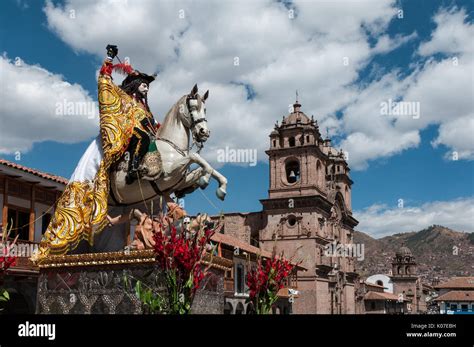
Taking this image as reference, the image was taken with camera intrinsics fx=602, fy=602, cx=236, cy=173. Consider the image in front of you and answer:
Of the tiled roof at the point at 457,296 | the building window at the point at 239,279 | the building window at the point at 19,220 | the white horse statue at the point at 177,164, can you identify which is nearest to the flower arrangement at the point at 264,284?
the white horse statue at the point at 177,164

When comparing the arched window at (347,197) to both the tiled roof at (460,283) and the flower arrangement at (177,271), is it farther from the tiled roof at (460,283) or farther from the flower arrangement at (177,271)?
the flower arrangement at (177,271)

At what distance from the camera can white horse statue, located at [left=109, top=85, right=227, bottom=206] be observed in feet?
28.5

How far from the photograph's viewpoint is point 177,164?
8680 millimetres

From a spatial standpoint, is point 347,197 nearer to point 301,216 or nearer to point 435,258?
point 301,216

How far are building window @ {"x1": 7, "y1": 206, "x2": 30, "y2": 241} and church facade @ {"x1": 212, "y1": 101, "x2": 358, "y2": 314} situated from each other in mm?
28337

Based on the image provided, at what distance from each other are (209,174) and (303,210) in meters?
38.1

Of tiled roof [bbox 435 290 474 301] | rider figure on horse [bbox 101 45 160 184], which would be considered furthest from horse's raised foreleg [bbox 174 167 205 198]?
tiled roof [bbox 435 290 474 301]

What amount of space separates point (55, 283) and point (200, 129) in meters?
3.17

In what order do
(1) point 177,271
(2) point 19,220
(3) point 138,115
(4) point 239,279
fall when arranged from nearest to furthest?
(1) point 177,271, (3) point 138,115, (2) point 19,220, (4) point 239,279

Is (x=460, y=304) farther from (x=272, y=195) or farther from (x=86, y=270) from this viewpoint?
(x=86, y=270)

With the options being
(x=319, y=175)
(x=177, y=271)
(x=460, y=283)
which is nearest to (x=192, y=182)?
(x=177, y=271)

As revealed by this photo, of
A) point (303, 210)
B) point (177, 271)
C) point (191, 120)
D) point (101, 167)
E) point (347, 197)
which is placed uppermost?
point (347, 197)

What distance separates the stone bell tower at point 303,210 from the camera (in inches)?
1779

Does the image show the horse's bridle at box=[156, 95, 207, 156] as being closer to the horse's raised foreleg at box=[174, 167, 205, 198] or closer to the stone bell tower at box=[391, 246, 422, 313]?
the horse's raised foreleg at box=[174, 167, 205, 198]
